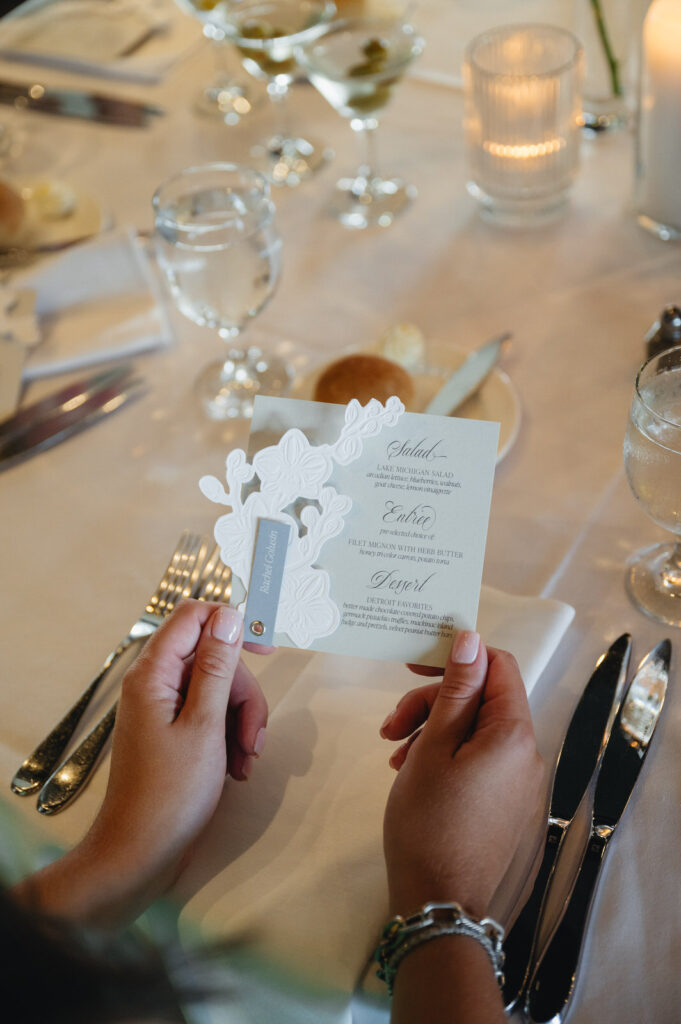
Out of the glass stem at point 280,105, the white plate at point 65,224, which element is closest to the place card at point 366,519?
the white plate at point 65,224

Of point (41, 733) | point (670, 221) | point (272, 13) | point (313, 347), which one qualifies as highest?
point (272, 13)

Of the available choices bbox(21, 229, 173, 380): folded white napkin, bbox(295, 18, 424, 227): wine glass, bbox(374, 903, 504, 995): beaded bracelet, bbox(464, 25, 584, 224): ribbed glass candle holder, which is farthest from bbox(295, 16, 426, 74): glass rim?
bbox(374, 903, 504, 995): beaded bracelet

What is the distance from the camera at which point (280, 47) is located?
55.1 inches

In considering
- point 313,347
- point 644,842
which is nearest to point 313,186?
point 313,347

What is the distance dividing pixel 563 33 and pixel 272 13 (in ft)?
1.65

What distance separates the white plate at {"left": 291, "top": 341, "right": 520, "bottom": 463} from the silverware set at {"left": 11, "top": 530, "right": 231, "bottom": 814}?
0.28 meters

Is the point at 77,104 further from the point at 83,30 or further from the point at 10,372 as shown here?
the point at 10,372

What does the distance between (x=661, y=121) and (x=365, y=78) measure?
1.41 feet

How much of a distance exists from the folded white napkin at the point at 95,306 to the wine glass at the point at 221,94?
539mm

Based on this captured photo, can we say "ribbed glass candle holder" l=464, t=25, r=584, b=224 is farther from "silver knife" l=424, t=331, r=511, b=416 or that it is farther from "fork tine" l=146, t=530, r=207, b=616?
"fork tine" l=146, t=530, r=207, b=616

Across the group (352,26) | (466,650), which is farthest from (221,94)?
(466,650)

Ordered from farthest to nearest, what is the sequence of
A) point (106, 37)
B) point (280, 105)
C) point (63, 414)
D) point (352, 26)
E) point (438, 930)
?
1. point (106, 37)
2. point (280, 105)
3. point (352, 26)
4. point (63, 414)
5. point (438, 930)

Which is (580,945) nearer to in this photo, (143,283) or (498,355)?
(498,355)

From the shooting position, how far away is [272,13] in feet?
4.85
